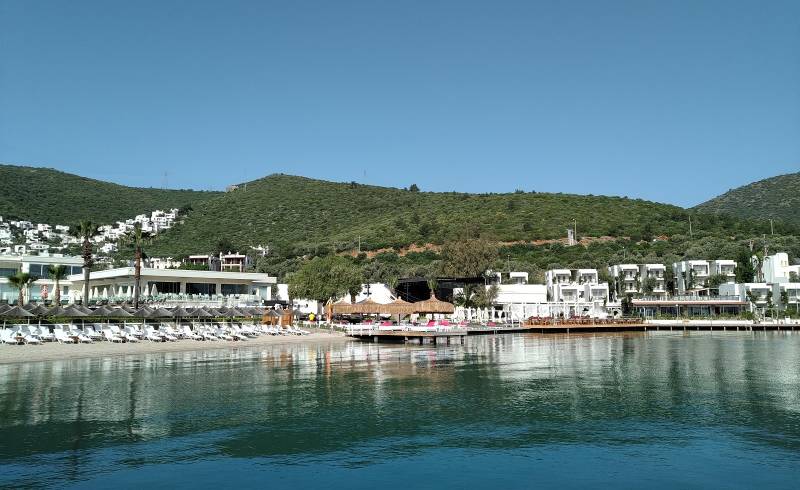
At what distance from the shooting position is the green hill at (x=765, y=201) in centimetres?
14338

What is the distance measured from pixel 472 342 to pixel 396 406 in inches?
1380

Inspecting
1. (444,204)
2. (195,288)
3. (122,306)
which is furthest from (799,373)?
(444,204)

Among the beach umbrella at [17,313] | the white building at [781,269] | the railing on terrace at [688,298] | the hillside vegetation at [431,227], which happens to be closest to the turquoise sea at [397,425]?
the beach umbrella at [17,313]

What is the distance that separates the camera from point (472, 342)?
195 ft

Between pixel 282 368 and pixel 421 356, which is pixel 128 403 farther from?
pixel 421 356

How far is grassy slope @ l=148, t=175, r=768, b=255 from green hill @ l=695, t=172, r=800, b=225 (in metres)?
24.5

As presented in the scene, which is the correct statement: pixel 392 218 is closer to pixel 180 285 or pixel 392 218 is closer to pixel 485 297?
pixel 485 297

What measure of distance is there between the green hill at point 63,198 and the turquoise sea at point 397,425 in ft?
385

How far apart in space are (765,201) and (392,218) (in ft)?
289

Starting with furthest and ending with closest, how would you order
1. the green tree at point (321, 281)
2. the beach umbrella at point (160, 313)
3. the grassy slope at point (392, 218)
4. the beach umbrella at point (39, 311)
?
the grassy slope at point (392, 218)
the green tree at point (321, 281)
the beach umbrella at point (160, 313)
the beach umbrella at point (39, 311)

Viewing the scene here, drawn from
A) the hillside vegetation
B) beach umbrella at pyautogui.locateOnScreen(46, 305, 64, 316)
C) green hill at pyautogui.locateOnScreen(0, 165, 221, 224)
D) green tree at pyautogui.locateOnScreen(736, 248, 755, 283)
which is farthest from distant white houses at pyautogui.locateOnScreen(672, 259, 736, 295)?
green hill at pyautogui.locateOnScreen(0, 165, 221, 224)

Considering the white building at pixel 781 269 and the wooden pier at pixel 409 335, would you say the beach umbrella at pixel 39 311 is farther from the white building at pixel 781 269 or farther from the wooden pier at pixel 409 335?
the white building at pixel 781 269

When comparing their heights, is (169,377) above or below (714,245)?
below

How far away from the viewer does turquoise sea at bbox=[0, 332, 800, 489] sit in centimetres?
1666
